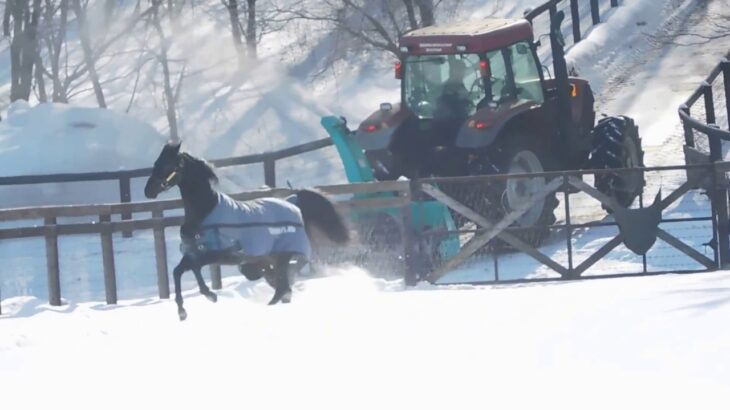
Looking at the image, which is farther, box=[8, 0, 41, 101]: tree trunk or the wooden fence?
box=[8, 0, 41, 101]: tree trunk

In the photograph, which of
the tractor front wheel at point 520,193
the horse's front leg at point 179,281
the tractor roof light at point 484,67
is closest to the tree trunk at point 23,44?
the tractor roof light at point 484,67

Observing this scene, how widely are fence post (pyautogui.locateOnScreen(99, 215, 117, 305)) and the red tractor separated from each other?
123 inches

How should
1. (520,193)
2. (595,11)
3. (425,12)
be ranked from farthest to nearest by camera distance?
(595,11) → (425,12) → (520,193)

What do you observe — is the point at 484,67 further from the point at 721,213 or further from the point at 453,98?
the point at 721,213

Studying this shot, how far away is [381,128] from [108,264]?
3.49 m

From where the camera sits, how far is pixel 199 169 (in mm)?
11180

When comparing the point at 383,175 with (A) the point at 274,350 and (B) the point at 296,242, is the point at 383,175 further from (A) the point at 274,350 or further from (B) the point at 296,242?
(A) the point at 274,350

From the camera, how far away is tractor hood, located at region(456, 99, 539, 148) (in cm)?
1455

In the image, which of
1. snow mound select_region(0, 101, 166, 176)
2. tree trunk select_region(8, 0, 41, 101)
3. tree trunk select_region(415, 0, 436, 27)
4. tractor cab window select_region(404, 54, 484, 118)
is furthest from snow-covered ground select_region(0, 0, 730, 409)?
tree trunk select_region(8, 0, 41, 101)

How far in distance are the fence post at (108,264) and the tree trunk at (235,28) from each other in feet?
57.2

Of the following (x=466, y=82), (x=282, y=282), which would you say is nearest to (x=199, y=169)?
(x=282, y=282)

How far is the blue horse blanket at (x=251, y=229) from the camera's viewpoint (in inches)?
440

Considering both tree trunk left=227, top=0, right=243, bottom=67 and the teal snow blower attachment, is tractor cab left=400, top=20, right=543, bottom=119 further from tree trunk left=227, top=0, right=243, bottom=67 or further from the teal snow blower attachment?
tree trunk left=227, top=0, right=243, bottom=67

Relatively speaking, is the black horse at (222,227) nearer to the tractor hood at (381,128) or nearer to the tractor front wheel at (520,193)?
the tractor front wheel at (520,193)
